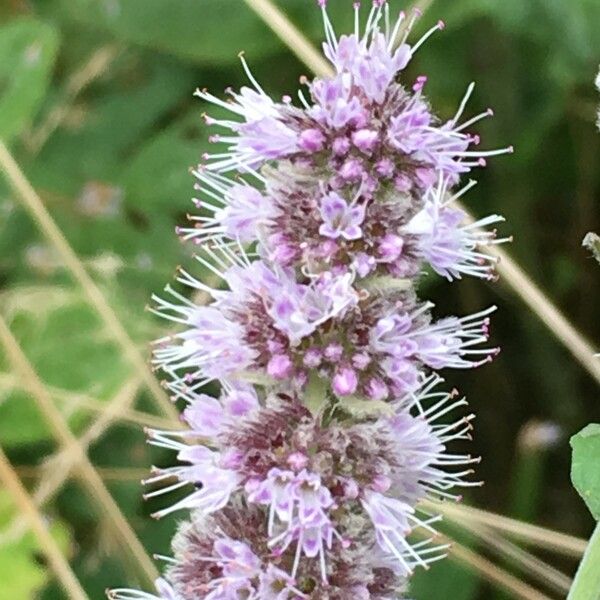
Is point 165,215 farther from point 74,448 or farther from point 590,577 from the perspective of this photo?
point 590,577

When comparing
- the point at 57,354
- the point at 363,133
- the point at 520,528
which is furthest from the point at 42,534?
the point at 363,133

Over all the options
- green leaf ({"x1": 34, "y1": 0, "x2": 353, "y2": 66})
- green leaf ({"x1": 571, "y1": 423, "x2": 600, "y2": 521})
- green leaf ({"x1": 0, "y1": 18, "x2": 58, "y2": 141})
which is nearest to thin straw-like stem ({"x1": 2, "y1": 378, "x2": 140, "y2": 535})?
green leaf ({"x1": 0, "y1": 18, "x2": 58, "y2": 141})

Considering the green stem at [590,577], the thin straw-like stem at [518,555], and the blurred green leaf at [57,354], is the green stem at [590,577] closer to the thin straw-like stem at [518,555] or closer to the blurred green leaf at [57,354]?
the thin straw-like stem at [518,555]

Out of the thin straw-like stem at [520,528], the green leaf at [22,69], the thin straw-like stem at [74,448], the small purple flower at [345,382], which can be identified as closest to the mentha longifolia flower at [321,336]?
the small purple flower at [345,382]

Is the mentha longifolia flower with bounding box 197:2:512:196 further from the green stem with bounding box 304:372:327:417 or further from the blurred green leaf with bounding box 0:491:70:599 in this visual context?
the blurred green leaf with bounding box 0:491:70:599

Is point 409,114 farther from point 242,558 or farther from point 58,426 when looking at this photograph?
point 58,426
